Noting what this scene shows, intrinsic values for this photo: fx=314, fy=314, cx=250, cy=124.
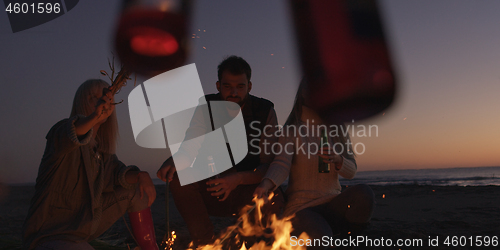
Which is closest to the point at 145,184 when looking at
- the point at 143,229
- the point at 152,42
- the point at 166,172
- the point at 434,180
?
the point at 166,172

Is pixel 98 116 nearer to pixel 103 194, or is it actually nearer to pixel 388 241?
pixel 103 194

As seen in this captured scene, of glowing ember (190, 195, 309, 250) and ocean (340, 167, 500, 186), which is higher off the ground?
glowing ember (190, 195, 309, 250)

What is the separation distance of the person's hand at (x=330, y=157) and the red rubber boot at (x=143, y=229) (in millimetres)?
1440

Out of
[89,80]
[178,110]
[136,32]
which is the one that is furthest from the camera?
[178,110]

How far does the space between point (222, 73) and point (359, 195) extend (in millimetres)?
1606

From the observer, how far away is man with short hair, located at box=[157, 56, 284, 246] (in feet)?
8.16

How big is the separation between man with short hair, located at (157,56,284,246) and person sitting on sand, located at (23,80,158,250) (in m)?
0.29

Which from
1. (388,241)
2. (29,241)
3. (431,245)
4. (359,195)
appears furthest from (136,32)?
(431,245)

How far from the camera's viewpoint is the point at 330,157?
7.93 ft

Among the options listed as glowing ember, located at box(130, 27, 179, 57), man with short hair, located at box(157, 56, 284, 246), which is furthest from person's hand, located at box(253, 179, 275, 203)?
glowing ember, located at box(130, 27, 179, 57)

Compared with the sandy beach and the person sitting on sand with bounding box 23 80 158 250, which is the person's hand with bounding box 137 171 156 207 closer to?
the person sitting on sand with bounding box 23 80 158 250

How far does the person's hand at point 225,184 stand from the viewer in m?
2.39

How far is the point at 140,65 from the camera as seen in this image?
9.56ft

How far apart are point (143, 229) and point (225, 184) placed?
0.72 metres
